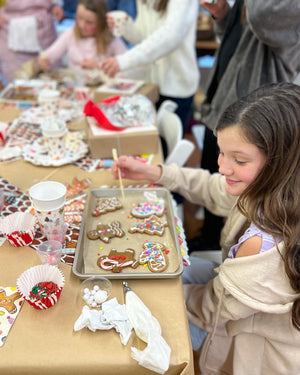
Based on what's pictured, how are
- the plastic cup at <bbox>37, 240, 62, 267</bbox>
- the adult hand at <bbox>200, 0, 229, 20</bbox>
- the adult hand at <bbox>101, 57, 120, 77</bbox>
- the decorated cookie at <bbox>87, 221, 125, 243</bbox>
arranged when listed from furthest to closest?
the adult hand at <bbox>101, 57, 120, 77</bbox>
the adult hand at <bbox>200, 0, 229, 20</bbox>
the decorated cookie at <bbox>87, 221, 125, 243</bbox>
the plastic cup at <bbox>37, 240, 62, 267</bbox>

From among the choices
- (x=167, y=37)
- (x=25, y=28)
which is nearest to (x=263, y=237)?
(x=167, y=37)

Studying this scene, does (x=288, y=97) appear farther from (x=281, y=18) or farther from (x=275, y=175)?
(x=281, y=18)

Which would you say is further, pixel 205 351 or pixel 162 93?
pixel 162 93

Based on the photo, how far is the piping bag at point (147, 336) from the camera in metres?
0.73

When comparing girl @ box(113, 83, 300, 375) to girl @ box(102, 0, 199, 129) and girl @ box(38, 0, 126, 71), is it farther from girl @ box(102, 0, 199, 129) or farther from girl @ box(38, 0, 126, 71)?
girl @ box(38, 0, 126, 71)

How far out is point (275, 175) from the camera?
87 centimetres

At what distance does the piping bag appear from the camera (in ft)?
2.38

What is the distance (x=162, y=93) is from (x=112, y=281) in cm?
154

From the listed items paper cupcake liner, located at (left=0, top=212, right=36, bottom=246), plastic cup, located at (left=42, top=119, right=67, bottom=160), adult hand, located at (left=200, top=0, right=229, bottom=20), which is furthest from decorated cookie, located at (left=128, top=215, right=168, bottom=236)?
adult hand, located at (left=200, top=0, right=229, bottom=20)

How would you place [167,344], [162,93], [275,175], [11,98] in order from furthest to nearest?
[162,93]
[11,98]
[275,175]
[167,344]

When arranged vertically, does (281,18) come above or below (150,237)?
above

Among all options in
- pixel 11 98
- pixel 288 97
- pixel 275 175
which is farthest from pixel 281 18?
pixel 11 98

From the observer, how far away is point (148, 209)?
1.18m

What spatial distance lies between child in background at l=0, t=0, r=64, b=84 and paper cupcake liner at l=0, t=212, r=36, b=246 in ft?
7.34
